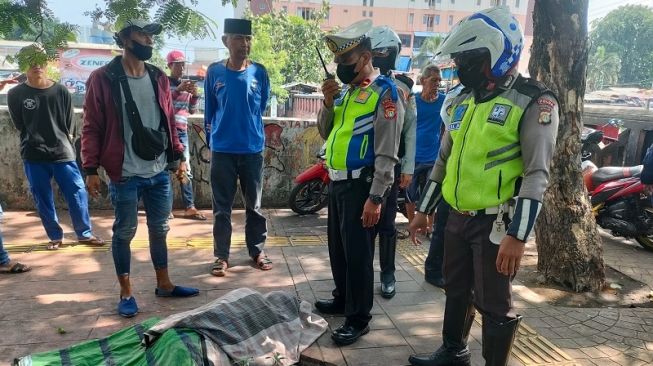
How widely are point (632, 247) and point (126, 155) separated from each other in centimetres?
606

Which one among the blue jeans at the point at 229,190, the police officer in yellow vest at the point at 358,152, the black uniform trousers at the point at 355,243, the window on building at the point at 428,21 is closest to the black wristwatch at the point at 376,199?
the police officer in yellow vest at the point at 358,152

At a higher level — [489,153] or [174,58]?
[174,58]

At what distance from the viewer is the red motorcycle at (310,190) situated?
6.20m

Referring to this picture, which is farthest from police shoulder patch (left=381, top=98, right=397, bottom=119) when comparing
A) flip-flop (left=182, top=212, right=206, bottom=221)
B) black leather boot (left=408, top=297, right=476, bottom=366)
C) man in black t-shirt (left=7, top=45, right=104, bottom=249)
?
flip-flop (left=182, top=212, right=206, bottom=221)

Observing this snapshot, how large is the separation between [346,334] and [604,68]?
6975 cm

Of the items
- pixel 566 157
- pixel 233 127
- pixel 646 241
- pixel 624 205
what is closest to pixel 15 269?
pixel 233 127

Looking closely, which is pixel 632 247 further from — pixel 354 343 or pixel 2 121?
pixel 2 121

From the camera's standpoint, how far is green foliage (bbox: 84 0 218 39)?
2133mm

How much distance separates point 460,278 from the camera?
8.60 ft

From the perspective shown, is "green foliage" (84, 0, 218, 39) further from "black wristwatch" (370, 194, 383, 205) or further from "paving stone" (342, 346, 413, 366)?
"paving stone" (342, 346, 413, 366)

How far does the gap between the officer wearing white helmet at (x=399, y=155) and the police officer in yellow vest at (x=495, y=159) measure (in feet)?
3.34

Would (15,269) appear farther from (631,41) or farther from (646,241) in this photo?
(631,41)

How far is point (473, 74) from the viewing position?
232 cm

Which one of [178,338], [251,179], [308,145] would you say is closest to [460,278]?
[178,338]
